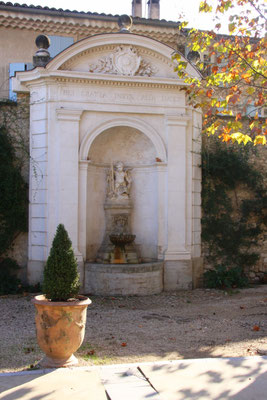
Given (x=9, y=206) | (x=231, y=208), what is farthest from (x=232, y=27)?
(x=9, y=206)

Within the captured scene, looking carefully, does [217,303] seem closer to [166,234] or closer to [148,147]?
[166,234]

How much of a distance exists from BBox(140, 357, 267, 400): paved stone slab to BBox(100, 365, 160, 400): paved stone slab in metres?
0.10

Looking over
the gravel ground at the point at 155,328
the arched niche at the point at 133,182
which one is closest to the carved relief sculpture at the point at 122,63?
the arched niche at the point at 133,182

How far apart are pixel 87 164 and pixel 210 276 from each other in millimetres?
4222

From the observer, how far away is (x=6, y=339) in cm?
729

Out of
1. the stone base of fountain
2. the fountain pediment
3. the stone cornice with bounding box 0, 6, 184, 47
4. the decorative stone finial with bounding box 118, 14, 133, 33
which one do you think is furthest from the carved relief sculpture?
the stone base of fountain

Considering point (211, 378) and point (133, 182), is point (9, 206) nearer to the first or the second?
point (133, 182)

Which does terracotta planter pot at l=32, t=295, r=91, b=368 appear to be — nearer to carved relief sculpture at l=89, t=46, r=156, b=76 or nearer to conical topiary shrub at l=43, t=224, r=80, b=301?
conical topiary shrub at l=43, t=224, r=80, b=301

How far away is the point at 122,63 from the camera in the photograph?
11539mm

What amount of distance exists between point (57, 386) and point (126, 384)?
2.44 feet

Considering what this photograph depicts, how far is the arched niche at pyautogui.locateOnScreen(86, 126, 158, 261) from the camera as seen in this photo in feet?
39.8

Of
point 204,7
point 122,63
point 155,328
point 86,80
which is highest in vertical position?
point 122,63

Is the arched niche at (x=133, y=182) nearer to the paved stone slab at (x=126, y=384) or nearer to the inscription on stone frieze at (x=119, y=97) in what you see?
the inscription on stone frieze at (x=119, y=97)

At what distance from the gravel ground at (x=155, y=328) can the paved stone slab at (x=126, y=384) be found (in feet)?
2.46
